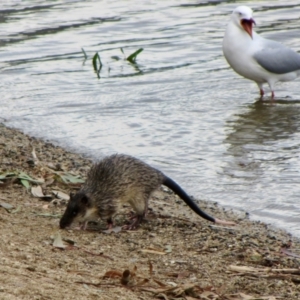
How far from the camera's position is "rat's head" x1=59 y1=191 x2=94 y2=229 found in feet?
17.7

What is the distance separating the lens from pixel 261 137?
354 inches

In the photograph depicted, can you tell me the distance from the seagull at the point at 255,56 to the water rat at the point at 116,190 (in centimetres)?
519

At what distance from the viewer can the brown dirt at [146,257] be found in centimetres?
414

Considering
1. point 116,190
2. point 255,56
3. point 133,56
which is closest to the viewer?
point 116,190

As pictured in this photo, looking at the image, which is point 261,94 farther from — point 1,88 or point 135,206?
point 135,206

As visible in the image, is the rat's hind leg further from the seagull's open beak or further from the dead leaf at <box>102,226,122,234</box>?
the seagull's open beak

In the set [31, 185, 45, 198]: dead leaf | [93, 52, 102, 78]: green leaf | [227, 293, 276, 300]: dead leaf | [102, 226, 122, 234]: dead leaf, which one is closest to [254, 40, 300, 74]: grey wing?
[93, 52, 102, 78]: green leaf

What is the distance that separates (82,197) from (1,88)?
5869 millimetres

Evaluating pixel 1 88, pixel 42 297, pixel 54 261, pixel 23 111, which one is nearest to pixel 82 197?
pixel 54 261

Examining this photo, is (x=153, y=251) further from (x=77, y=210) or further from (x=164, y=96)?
(x=164, y=96)

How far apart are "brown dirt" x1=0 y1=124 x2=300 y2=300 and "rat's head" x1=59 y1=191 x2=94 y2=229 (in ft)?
0.24

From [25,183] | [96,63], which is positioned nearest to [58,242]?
[25,183]

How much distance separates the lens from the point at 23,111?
10008 millimetres

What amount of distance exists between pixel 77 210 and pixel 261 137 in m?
3.97
